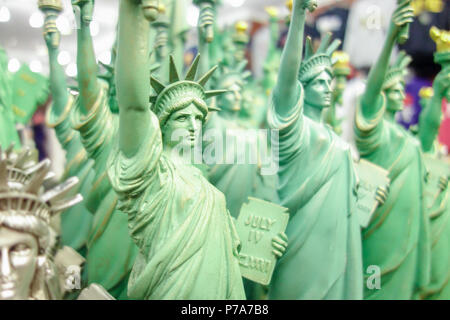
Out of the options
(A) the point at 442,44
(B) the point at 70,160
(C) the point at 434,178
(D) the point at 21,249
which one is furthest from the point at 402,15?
(D) the point at 21,249

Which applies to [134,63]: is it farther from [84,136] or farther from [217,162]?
[217,162]

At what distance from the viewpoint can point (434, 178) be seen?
13.2 ft

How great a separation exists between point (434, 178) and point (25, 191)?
2994 millimetres

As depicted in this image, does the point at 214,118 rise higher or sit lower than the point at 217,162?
higher

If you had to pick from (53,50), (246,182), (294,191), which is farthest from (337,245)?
→ (53,50)

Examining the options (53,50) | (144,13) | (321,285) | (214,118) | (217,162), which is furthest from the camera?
(214,118)

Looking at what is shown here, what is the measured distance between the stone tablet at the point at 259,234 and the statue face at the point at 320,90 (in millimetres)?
669

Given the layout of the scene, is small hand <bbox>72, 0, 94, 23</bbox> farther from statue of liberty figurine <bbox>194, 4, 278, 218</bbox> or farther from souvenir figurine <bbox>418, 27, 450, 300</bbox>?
souvenir figurine <bbox>418, 27, 450, 300</bbox>

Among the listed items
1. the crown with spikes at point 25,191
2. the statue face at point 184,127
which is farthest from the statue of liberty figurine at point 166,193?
the crown with spikes at point 25,191

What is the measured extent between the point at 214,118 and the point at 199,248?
164 centimetres

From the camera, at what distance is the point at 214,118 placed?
141 inches

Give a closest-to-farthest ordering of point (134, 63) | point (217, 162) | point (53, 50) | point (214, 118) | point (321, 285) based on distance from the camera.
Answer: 1. point (134, 63)
2. point (321, 285)
3. point (53, 50)
4. point (217, 162)
5. point (214, 118)

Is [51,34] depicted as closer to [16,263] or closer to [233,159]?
[233,159]

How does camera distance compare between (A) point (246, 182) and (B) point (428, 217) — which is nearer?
(A) point (246, 182)
